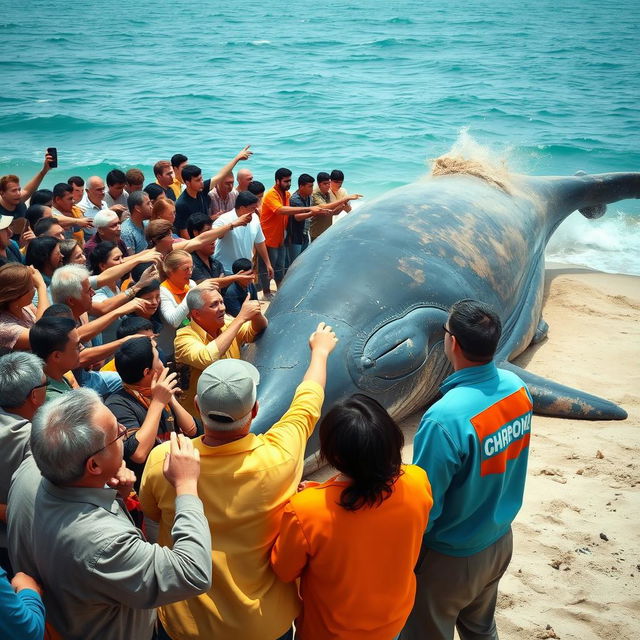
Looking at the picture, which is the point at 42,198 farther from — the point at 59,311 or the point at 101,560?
the point at 101,560

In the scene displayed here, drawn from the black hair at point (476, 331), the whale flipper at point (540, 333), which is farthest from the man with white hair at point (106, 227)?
the whale flipper at point (540, 333)

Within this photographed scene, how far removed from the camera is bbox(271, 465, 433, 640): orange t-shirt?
3.00 m

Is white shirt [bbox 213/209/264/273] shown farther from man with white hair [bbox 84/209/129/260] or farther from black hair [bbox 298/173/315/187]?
black hair [bbox 298/173/315/187]

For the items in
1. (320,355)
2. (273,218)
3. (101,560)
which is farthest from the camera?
(273,218)

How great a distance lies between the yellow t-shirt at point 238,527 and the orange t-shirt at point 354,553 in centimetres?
9

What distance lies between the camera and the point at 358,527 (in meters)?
2.99

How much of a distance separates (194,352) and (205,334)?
0.39m

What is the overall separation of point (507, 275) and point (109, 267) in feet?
13.7

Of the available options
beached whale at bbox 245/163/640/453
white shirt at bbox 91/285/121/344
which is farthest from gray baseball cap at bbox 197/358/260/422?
white shirt at bbox 91/285/121/344

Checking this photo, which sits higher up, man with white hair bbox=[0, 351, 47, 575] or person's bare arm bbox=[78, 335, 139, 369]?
man with white hair bbox=[0, 351, 47, 575]

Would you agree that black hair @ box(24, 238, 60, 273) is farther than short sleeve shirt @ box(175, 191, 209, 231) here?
No

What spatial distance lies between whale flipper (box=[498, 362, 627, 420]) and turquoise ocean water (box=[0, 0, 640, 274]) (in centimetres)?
485

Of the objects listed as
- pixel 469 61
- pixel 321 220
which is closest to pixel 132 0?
pixel 469 61

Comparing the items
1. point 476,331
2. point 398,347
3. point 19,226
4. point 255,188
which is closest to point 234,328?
point 398,347
